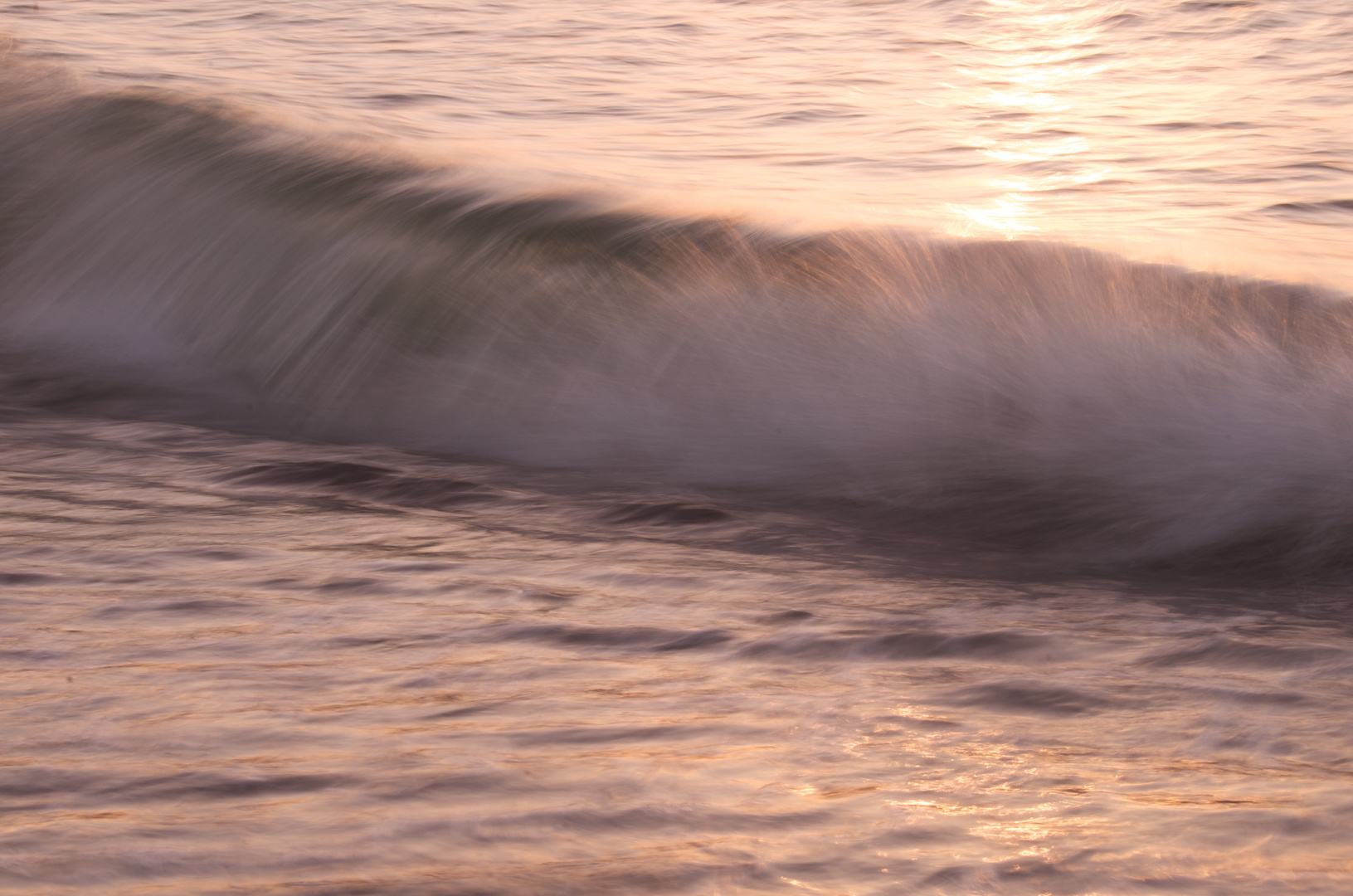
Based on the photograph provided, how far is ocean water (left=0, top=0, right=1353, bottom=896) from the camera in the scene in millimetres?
1495

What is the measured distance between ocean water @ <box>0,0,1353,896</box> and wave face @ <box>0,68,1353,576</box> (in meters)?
0.01

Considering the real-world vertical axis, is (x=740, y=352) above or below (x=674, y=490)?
above

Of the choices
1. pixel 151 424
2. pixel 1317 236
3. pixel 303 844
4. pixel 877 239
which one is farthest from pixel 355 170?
pixel 303 844

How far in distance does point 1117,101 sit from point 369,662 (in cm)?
468

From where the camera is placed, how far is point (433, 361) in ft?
11.6

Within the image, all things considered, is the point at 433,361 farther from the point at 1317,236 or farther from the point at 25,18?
the point at 25,18

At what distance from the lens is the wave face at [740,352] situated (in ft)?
8.98

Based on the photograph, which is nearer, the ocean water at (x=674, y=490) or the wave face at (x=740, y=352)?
the ocean water at (x=674, y=490)

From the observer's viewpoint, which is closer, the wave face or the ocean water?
the ocean water

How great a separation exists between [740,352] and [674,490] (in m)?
0.50

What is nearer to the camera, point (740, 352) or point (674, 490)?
point (674, 490)

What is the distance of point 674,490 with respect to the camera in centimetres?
290

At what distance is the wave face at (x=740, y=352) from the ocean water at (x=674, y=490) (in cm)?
1

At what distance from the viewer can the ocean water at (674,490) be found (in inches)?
58.9
